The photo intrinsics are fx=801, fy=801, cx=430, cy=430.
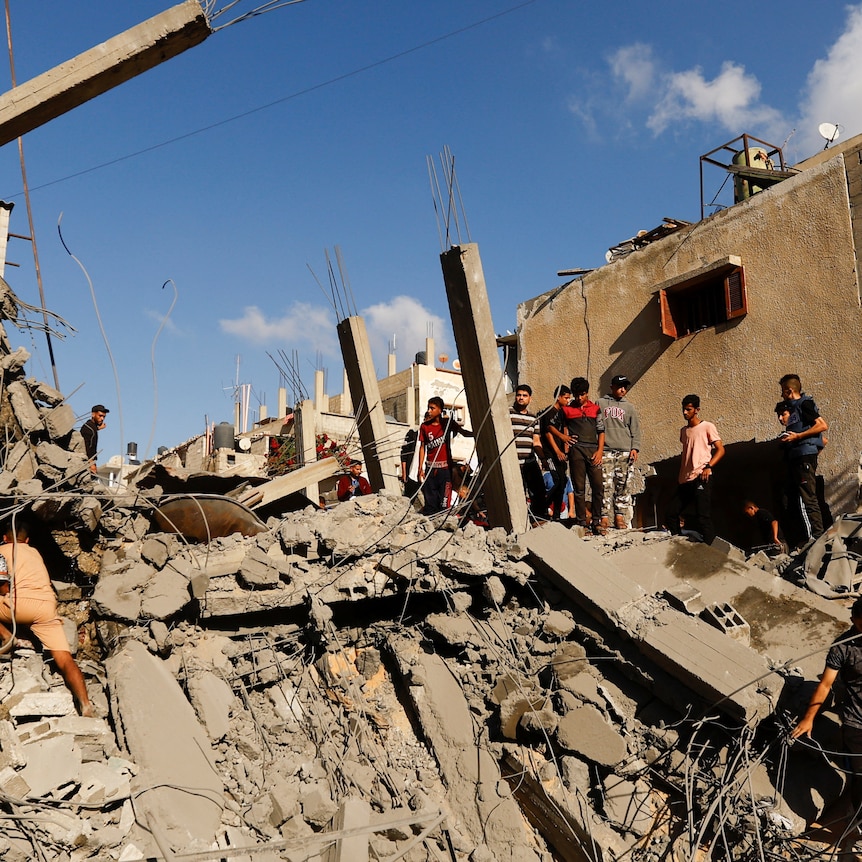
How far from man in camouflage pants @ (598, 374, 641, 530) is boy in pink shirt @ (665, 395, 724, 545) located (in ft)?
1.77

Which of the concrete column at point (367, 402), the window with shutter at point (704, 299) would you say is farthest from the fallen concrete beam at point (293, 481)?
the window with shutter at point (704, 299)

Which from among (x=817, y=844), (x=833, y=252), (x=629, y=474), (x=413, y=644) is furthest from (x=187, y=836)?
(x=833, y=252)

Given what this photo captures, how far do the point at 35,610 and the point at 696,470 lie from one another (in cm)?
526

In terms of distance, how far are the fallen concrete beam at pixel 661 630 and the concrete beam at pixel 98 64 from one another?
4.07 meters

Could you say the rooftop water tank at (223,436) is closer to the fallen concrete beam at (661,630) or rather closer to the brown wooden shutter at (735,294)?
the brown wooden shutter at (735,294)

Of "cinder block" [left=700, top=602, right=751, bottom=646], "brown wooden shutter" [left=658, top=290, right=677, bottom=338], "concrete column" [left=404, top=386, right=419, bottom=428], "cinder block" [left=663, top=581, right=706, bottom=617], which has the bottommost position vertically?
"cinder block" [left=700, top=602, right=751, bottom=646]

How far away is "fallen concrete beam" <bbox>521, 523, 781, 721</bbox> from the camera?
178 inches

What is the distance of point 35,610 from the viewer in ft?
15.5

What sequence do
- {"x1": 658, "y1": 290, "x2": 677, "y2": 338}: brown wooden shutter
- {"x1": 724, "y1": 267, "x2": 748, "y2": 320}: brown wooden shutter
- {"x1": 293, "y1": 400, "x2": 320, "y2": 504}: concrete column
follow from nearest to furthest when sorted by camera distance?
1. {"x1": 724, "y1": 267, "x2": 748, "y2": 320}: brown wooden shutter
2. {"x1": 293, "y1": 400, "x2": 320, "y2": 504}: concrete column
3. {"x1": 658, "y1": 290, "x2": 677, "y2": 338}: brown wooden shutter

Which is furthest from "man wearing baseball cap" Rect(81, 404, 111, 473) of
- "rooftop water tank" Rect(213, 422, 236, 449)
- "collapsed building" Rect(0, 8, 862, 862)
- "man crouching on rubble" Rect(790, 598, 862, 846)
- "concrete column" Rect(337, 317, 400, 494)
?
"rooftop water tank" Rect(213, 422, 236, 449)

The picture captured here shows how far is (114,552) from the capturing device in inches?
227

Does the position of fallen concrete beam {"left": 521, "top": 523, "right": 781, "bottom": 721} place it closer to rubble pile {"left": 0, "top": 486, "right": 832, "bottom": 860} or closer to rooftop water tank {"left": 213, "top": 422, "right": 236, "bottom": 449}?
rubble pile {"left": 0, "top": 486, "right": 832, "bottom": 860}

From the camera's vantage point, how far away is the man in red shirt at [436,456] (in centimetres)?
718

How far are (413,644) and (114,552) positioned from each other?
2.25m
